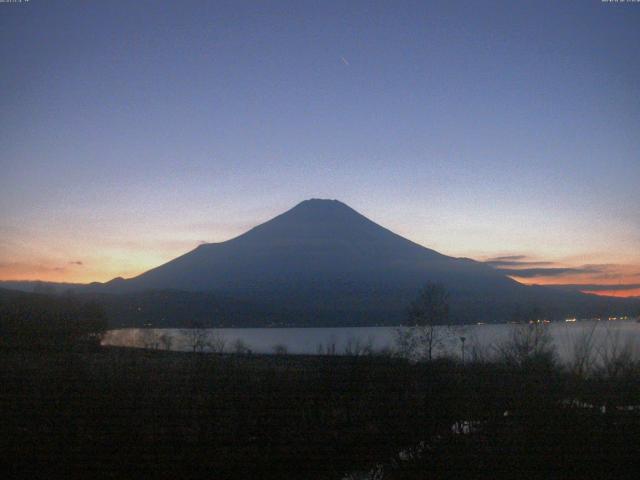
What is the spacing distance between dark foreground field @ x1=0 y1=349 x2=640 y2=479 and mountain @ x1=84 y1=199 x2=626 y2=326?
29.5m

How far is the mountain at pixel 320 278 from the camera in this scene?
57125 millimetres

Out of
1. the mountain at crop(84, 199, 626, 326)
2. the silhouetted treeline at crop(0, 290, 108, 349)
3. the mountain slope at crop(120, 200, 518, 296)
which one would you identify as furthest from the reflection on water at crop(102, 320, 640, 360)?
the mountain slope at crop(120, 200, 518, 296)

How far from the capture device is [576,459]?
7.04 metres

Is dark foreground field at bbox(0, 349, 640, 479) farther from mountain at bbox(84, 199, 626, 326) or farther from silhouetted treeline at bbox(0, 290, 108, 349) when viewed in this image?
mountain at bbox(84, 199, 626, 326)

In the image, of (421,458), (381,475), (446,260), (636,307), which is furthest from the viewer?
(446,260)

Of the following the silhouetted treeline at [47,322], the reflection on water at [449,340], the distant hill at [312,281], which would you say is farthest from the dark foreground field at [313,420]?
the distant hill at [312,281]

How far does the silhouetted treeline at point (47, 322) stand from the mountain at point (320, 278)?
63.5ft

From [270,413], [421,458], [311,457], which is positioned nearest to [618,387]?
[421,458]

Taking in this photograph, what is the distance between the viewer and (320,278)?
82312mm

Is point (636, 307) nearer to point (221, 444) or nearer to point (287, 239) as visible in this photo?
point (221, 444)

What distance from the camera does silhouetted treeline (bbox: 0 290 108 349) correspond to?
16.7m

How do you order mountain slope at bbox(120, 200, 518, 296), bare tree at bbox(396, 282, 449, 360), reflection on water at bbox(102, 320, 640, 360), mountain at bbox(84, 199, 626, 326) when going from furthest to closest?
mountain slope at bbox(120, 200, 518, 296), mountain at bbox(84, 199, 626, 326), bare tree at bbox(396, 282, 449, 360), reflection on water at bbox(102, 320, 640, 360)

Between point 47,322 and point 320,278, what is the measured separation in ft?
213

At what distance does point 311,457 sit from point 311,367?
135 inches
